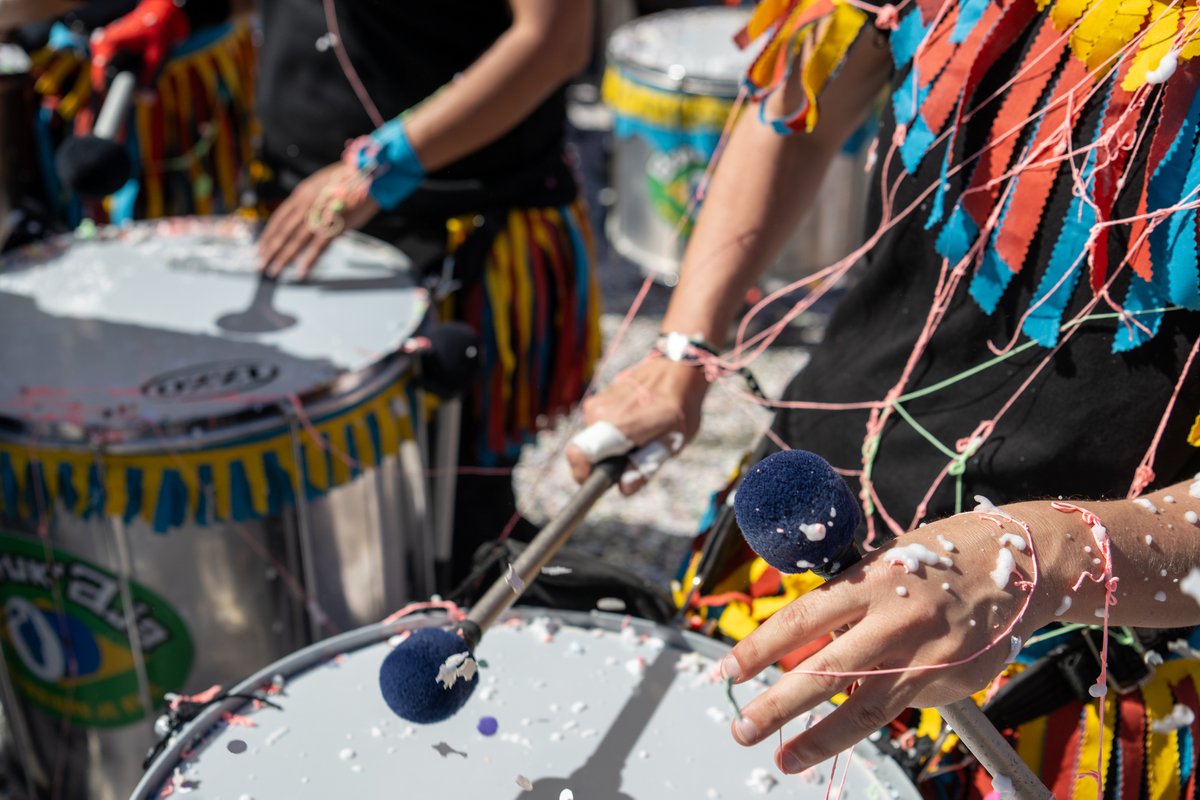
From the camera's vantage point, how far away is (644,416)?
3.51ft

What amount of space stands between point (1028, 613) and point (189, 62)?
2.30m

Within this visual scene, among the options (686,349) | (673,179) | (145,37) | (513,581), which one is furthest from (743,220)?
(673,179)

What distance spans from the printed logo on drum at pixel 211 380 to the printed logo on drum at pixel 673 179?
6.33 feet

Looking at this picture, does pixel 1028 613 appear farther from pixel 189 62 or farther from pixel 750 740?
pixel 189 62

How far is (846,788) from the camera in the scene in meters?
0.90

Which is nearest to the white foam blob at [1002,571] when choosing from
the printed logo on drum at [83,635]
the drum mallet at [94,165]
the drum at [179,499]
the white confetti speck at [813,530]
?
the white confetti speck at [813,530]

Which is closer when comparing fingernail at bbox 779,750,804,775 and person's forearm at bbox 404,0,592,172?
fingernail at bbox 779,750,804,775

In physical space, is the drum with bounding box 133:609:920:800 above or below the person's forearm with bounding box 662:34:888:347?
below

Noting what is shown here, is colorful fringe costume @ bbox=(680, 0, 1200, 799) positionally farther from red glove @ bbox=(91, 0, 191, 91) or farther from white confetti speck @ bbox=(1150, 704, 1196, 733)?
red glove @ bbox=(91, 0, 191, 91)

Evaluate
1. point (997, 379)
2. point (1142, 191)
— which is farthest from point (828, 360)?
point (1142, 191)

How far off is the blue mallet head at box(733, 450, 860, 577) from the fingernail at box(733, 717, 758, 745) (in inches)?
3.6

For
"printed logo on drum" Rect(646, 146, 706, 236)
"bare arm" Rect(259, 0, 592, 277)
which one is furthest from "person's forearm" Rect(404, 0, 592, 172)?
"printed logo on drum" Rect(646, 146, 706, 236)

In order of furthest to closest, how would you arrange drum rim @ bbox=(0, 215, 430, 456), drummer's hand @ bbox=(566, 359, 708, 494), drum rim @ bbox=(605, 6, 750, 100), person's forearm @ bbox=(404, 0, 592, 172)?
drum rim @ bbox=(605, 6, 750, 100) → person's forearm @ bbox=(404, 0, 592, 172) → drum rim @ bbox=(0, 215, 430, 456) → drummer's hand @ bbox=(566, 359, 708, 494)

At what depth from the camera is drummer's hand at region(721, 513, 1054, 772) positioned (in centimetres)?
66
